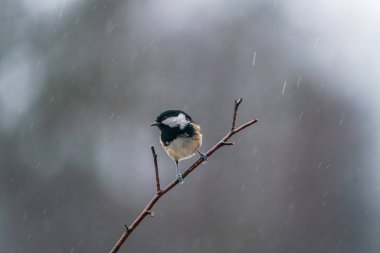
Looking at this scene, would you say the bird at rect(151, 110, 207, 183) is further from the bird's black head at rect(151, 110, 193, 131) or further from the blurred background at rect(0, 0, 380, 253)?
the blurred background at rect(0, 0, 380, 253)

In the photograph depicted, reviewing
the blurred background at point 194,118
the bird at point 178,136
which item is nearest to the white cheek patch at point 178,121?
the bird at point 178,136

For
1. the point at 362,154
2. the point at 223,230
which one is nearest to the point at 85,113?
the point at 223,230

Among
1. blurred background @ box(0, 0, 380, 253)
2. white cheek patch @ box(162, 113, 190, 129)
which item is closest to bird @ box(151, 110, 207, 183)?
white cheek patch @ box(162, 113, 190, 129)

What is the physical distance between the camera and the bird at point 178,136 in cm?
341

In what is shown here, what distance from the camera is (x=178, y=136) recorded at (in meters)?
3.45

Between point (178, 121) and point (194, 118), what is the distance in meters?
10.6

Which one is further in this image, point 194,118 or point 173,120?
point 194,118

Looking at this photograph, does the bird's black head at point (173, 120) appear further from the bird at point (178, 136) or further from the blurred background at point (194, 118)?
the blurred background at point (194, 118)

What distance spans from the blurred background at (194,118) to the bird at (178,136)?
9022mm

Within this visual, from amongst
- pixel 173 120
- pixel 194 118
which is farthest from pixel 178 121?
pixel 194 118

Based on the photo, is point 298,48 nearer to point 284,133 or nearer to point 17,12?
point 284,133

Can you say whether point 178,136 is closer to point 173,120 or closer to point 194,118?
point 173,120

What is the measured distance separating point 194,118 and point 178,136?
34.9 ft

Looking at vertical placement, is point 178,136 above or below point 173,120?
below
